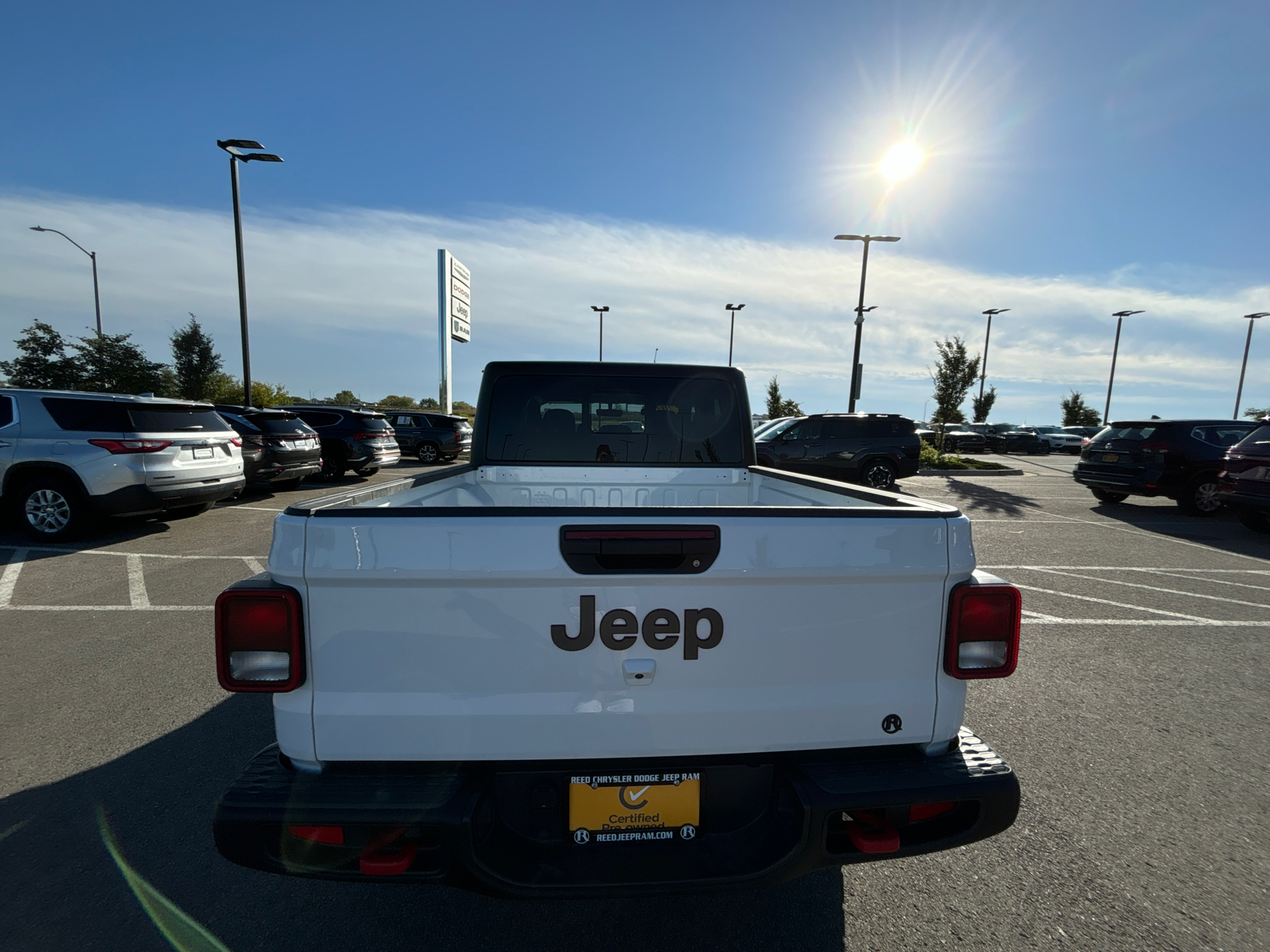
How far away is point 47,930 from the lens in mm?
1953

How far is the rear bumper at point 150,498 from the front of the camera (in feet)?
23.3

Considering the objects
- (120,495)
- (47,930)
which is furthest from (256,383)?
(47,930)

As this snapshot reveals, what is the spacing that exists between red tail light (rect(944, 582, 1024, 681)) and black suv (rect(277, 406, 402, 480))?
14.6m

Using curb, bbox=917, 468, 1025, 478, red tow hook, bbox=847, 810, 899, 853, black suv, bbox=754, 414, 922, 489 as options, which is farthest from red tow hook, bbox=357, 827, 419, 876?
curb, bbox=917, 468, 1025, 478

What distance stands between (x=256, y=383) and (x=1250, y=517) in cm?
3967

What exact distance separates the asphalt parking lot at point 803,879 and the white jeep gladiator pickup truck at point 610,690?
0.61 m

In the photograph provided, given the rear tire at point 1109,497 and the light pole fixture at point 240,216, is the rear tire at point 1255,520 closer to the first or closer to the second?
the rear tire at point 1109,497

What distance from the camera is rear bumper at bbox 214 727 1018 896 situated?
152cm

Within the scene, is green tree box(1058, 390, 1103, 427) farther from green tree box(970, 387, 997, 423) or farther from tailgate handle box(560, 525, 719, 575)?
tailgate handle box(560, 525, 719, 575)

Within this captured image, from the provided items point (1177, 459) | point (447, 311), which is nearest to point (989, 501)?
point (1177, 459)

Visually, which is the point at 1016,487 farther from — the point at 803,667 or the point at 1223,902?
the point at 803,667

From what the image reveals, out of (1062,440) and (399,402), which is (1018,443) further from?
(399,402)

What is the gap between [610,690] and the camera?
1.62 meters

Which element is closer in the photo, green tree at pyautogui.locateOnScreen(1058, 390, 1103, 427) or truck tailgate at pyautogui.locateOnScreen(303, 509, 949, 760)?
truck tailgate at pyautogui.locateOnScreen(303, 509, 949, 760)
